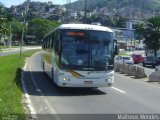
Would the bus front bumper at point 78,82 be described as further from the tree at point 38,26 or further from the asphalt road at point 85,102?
the tree at point 38,26

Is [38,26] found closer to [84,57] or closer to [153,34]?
[153,34]

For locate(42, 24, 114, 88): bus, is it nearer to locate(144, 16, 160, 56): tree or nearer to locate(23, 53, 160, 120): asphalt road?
locate(23, 53, 160, 120): asphalt road

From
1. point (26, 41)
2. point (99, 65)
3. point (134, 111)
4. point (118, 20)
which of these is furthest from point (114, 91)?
point (26, 41)

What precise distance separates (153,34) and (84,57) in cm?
7159

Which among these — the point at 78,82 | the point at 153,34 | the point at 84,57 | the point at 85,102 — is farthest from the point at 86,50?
the point at 153,34

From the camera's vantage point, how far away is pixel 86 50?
18.6m

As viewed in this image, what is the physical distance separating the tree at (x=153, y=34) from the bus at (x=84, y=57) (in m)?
70.0

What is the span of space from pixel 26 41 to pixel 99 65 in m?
155

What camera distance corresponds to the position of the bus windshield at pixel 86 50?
18422 mm

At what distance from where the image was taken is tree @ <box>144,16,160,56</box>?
87794 millimetres

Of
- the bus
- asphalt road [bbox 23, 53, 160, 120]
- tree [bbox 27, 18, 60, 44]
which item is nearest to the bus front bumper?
the bus

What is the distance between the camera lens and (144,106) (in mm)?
14664

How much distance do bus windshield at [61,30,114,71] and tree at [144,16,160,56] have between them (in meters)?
69.9

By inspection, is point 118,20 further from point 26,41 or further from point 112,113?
point 112,113
